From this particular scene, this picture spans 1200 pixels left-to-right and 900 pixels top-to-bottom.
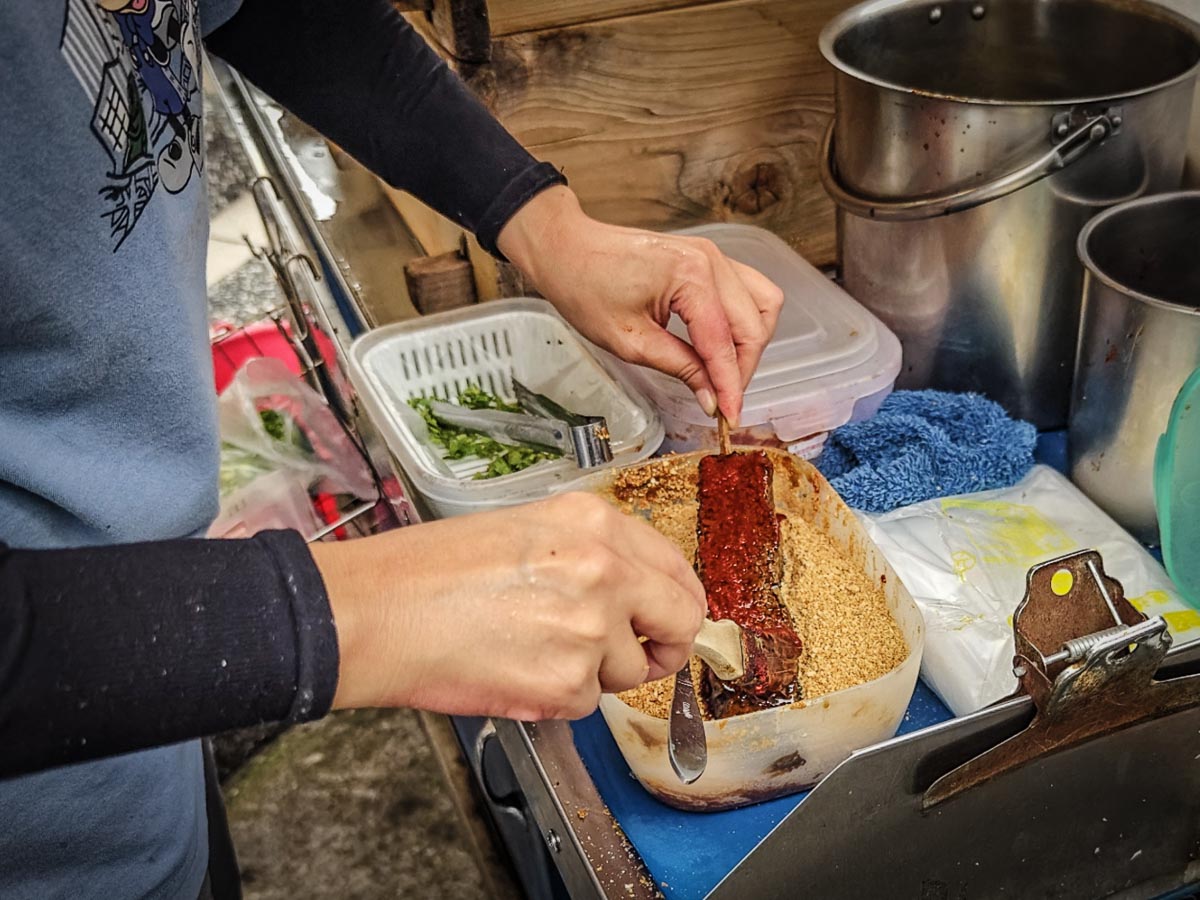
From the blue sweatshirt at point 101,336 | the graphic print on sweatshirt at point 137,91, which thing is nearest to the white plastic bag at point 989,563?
the blue sweatshirt at point 101,336

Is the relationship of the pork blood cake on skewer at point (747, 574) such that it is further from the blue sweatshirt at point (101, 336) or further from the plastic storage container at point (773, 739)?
the blue sweatshirt at point (101, 336)

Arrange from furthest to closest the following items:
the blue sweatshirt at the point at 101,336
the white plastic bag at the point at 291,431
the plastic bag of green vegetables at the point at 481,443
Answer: the white plastic bag at the point at 291,431, the plastic bag of green vegetables at the point at 481,443, the blue sweatshirt at the point at 101,336

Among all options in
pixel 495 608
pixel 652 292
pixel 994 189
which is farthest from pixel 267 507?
pixel 495 608

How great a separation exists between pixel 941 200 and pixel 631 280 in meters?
0.41

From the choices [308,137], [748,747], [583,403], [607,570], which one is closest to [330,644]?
[607,570]

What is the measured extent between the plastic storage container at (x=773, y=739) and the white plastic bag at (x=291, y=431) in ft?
4.58

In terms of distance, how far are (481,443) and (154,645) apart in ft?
3.11

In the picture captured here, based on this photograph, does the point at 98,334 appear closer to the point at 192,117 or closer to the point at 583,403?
the point at 192,117

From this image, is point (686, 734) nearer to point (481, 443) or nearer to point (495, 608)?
point (495, 608)

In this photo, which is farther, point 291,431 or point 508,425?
point 291,431

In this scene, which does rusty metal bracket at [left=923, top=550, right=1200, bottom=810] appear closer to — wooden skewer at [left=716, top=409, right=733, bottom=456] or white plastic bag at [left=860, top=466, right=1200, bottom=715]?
white plastic bag at [left=860, top=466, right=1200, bottom=715]

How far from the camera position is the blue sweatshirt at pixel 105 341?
2.65 feet

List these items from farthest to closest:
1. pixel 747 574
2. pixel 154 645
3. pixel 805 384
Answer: pixel 805 384 → pixel 747 574 → pixel 154 645

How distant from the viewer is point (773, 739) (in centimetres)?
102
